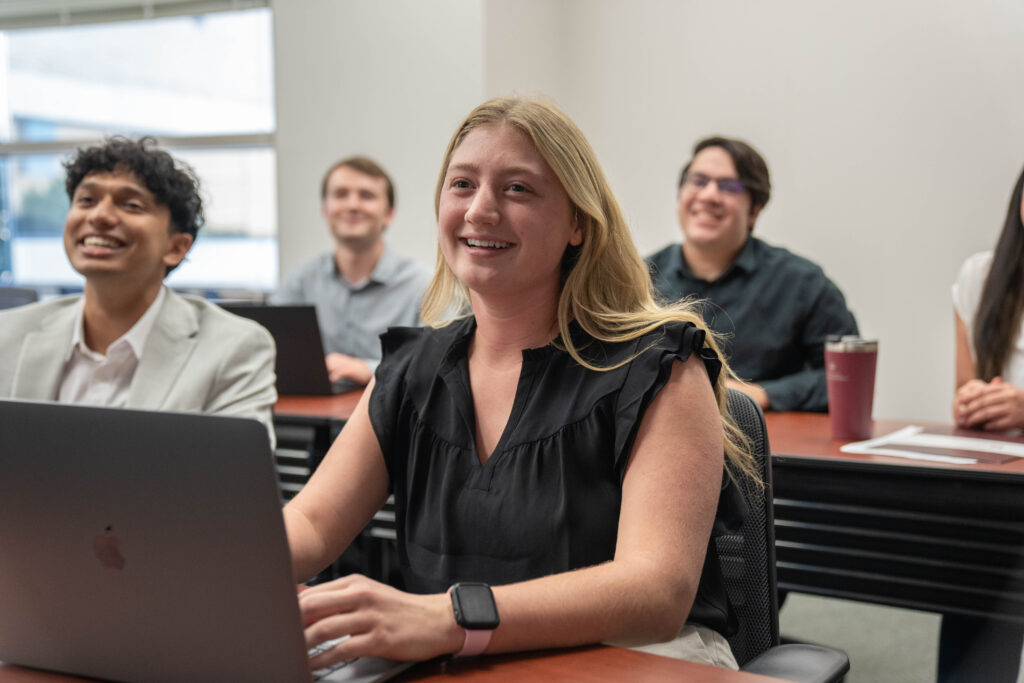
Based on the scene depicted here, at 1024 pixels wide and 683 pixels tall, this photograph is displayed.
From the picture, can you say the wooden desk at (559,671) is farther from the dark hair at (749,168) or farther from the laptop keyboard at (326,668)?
the dark hair at (749,168)

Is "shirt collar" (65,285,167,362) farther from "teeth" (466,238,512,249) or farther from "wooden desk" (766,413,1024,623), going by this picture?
"wooden desk" (766,413,1024,623)

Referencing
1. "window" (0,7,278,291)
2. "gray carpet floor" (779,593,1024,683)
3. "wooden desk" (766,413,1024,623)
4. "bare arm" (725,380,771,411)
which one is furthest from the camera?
"window" (0,7,278,291)

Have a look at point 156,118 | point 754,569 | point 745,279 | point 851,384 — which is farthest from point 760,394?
point 156,118

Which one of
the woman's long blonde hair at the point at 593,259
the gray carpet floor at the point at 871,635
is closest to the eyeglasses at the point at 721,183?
the gray carpet floor at the point at 871,635

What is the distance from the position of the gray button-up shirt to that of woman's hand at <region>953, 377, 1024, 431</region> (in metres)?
1.94

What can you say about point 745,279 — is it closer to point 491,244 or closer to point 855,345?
point 855,345

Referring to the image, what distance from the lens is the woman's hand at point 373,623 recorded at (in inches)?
33.8

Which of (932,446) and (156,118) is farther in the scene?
(156,118)

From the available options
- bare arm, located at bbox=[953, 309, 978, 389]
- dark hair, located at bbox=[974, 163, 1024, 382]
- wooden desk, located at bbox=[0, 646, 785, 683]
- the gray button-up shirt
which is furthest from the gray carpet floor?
wooden desk, located at bbox=[0, 646, 785, 683]

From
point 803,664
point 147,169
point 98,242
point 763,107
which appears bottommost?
point 803,664

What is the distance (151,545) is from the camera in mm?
801

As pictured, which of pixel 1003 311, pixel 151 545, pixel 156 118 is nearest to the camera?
pixel 151 545

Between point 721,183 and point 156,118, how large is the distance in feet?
11.7

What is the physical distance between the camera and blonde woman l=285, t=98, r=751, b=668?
112cm
